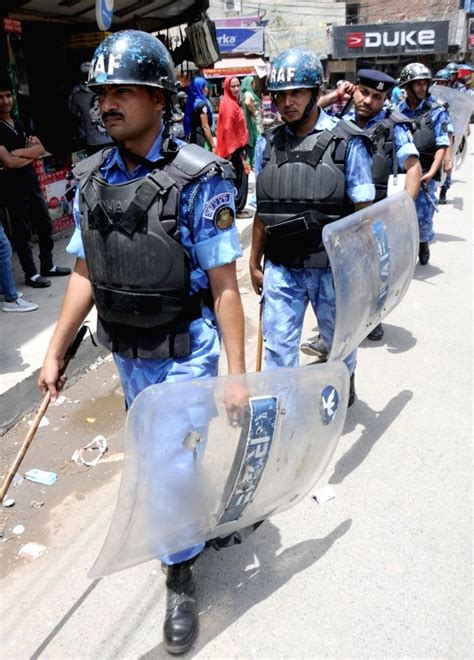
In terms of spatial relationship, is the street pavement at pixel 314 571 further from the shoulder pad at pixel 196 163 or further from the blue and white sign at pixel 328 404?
the shoulder pad at pixel 196 163

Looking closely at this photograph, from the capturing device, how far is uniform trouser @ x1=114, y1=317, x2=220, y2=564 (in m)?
2.06

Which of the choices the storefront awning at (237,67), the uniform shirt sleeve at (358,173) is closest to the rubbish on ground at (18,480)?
the uniform shirt sleeve at (358,173)

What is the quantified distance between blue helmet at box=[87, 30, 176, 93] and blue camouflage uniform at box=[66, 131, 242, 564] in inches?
8.3

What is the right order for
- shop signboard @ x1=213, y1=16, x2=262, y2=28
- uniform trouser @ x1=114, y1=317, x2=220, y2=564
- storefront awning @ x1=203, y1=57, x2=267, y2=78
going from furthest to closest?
shop signboard @ x1=213, y1=16, x2=262, y2=28 → storefront awning @ x1=203, y1=57, x2=267, y2=78 → uniform trouser @ x1=114, y1=317, x2=220, y2=564

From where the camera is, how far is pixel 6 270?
4.59 metres

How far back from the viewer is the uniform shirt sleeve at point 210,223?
6.24 feet

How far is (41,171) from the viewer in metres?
6.62

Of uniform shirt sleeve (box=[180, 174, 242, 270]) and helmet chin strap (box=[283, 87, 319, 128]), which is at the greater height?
helmet chin strap (box=[283, 87, 319, 128])

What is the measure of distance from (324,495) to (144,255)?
5.26ft

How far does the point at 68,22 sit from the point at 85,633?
23.1 ft

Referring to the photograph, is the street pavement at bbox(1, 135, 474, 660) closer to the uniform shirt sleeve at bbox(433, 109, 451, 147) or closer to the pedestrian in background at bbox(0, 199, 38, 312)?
the pedestrian in background at bbox(0, 199, 38, 312)

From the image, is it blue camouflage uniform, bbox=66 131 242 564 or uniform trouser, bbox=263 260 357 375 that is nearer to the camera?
blue camouflage uniform, bbox=66 131 242 564

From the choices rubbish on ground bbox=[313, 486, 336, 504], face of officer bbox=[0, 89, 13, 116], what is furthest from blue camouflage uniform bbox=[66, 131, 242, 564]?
face of officer bbox=[0, 89, 13, 116]

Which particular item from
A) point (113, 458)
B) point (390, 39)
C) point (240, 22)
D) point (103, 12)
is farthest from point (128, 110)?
point (390, 39)
